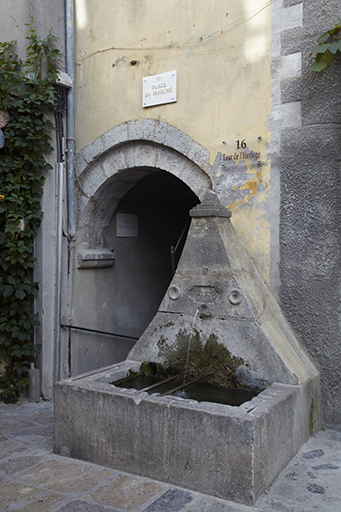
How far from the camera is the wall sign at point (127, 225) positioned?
5016 millimetres

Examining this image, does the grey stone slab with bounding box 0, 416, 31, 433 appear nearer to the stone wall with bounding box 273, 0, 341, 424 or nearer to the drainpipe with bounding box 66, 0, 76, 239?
the drainpipe with bounding box 66, 0, 76, 239

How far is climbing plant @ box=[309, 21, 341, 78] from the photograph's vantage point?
9.98 feet

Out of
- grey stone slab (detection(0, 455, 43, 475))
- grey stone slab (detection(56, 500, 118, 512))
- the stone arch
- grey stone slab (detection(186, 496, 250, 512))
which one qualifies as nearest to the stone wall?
the stone arch

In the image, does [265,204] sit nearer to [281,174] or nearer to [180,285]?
[281,174]

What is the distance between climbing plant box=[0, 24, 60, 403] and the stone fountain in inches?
53.5

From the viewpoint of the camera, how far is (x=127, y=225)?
5.13 meters

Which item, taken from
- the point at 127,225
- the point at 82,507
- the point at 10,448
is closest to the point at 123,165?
the point at 127,225

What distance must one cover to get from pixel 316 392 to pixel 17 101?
3377 mm

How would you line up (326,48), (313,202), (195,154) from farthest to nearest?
(195,154) → (313,202) → (326,48)

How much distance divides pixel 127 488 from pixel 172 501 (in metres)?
0.28

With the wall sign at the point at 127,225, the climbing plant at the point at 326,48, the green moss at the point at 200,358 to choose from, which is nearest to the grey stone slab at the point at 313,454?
the green moss at the point at 200,358

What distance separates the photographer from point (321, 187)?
321 cm

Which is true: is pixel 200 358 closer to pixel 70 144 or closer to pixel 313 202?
pixel 313 202

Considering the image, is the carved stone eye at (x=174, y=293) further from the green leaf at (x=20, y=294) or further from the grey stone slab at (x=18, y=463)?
the green leaf at (x=20, y=294)
